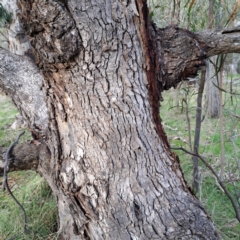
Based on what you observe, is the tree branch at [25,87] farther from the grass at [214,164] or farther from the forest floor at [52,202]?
the grass at [214,164]

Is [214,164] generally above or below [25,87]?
below

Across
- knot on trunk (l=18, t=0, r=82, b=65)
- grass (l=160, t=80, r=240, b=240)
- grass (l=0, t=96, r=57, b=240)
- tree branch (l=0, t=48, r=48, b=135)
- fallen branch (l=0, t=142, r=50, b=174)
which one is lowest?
grass (l=160, t=80, r=240, b=240)

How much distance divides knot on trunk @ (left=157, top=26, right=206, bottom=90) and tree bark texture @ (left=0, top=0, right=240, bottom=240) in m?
0.09

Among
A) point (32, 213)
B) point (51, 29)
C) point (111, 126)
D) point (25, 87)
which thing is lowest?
point (32, 213)

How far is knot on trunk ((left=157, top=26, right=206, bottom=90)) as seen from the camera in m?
1.12

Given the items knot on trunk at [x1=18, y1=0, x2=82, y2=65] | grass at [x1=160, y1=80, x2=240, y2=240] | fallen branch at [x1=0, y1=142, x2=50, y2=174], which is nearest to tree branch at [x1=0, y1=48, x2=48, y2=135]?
fallen branch at [x1=0, y1=142, x2=50, y2=174]

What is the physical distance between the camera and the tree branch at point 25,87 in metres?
1.25

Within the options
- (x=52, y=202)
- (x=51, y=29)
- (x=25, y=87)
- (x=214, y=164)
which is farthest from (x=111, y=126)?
(x=214, y=164)

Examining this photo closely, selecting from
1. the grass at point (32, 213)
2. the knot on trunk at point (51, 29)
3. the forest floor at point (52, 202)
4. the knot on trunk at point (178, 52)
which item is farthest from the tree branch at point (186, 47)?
the grass at point (32, 213)

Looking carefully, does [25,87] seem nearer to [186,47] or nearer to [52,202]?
[186,47]

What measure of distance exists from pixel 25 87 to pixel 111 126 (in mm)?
546

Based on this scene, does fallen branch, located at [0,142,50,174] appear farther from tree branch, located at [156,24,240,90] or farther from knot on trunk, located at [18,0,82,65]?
tree branch, located at [156,24,240,90]

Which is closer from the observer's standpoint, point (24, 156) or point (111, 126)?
point (111, 126)

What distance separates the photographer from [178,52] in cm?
112
